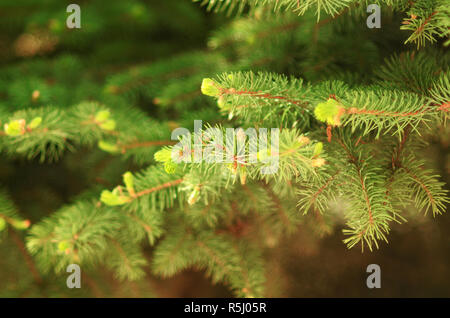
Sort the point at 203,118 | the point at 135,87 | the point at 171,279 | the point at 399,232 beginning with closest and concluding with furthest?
1. the point at 203,118
2. the point at 135,87
3. the point at 399,232
4. the point at 171,279

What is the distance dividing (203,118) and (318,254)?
0.79m

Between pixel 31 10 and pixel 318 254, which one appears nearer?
pixel 31 10

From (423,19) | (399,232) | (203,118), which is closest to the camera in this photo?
(423,19)

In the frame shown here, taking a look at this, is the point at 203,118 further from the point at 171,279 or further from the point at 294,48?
the point at 171,279

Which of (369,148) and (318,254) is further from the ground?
(369,148)

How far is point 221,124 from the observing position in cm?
65

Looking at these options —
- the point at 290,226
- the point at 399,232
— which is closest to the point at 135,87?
the point at 290,226

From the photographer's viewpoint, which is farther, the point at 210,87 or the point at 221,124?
the point at 221,124

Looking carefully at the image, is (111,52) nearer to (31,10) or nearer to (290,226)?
(31,10)

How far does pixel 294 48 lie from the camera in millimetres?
773

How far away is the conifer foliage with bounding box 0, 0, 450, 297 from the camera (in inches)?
18.5

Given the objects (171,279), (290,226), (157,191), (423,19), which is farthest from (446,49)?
(171,279)

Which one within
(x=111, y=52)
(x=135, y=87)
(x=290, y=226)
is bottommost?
(x=290, y=226)

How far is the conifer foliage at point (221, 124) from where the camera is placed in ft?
1.55
